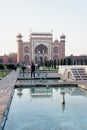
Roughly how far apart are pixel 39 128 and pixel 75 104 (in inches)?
84.8

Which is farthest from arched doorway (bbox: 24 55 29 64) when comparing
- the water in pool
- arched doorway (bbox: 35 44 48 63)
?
the water in pool

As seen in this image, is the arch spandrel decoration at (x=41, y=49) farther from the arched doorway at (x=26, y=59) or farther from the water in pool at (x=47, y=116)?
the water in pool at (x=47, y=116)

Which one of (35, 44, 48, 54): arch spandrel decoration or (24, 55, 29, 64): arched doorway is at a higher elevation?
(35, 44, 48, 54): arch spandrel decoration

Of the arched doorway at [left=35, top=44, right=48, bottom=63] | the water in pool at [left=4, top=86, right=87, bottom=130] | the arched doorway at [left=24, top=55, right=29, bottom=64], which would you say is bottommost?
the water in pool at [left=4, top=86, right=87, bottom=130]

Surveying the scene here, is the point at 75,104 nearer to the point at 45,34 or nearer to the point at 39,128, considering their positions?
the point at 39,128

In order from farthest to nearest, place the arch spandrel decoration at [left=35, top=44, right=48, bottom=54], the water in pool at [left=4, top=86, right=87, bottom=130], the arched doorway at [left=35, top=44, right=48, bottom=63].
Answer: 1. the arch spandrel decoration at [left=35, top=44, right=48, bottom=54]
2. the arched doorway at [left=35, top=44, right=48, bottom=63]
3. the water in pool at [left=4, top=86, right=87, bottom=130]

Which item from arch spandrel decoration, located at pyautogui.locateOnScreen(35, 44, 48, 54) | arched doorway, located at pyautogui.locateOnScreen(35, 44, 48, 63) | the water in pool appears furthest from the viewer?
arch spandrel decoration, located at pyautogui.locateOnScreen(35, 44, 48, 54)

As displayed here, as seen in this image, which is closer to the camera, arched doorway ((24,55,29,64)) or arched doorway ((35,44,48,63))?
arched doorway ((35,44,48,63))

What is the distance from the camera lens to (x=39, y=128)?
391cm

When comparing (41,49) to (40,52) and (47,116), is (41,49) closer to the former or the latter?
(40,52)

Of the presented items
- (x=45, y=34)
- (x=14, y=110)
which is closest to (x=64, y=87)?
(x=14, y=110)

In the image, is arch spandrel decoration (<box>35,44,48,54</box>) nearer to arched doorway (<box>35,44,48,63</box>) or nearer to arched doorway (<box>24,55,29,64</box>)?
arched doorway (<box>35,44,48,63</box>)

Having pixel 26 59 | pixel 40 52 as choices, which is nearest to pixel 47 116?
pixel 40 52

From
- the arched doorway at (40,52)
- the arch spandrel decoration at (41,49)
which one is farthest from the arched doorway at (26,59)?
the arch spandrel decoration at (41,49)
